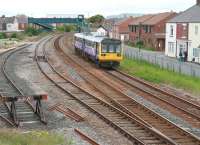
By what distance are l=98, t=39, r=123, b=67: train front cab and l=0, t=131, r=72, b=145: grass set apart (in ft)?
71.5

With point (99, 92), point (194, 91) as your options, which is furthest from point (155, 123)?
point (194, 91)

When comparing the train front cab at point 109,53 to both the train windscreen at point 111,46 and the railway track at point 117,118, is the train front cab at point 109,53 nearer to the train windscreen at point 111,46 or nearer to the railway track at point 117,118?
the train windscreen at point 111,46

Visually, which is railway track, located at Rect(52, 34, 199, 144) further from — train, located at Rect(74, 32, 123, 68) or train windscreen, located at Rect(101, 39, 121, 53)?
train windscreen, located at Rect(101, 39, 121, 53)

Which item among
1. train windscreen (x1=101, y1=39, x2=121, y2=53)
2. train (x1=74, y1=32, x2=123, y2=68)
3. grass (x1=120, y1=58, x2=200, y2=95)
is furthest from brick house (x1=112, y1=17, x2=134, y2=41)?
grass (x1=120, y1=58, x2=200, y2=95)

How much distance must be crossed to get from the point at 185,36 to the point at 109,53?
60.2ft

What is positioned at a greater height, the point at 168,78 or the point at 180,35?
the point at 180,35

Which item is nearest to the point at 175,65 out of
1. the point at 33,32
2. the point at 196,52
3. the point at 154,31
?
the point at 196,52

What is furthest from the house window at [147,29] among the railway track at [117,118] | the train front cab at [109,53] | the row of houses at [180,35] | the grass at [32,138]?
the grass at [32,138]

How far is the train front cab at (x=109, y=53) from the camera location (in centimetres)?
3884

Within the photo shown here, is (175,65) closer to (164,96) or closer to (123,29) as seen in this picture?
(164,96)

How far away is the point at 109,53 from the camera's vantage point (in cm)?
3903

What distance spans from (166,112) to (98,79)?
11056 millimetres

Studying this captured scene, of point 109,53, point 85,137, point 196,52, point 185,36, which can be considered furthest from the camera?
point 185,36

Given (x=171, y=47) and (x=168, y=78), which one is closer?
(x=168, y=78)
